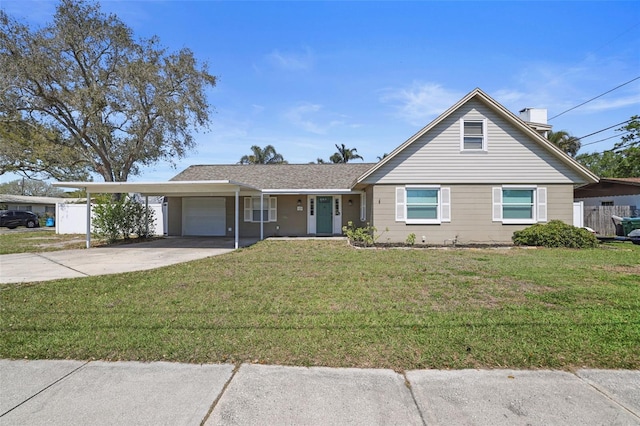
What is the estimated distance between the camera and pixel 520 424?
2451mm

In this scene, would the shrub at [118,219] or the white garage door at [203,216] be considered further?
the white garage door at [203,216]

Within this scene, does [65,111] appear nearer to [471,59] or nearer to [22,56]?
[22,56]

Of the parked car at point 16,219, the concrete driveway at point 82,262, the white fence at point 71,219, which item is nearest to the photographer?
the concrete driveway at point 82,262

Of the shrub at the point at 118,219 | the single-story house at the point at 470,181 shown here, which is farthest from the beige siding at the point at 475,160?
the shrub at the point at 118,219

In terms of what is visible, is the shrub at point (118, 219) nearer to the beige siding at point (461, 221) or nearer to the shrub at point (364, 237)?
the shrub at point (364, 237)

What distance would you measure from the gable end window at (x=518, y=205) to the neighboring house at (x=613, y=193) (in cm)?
781

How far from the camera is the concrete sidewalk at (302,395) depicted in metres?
2.53

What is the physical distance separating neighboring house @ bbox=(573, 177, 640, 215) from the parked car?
40.8m

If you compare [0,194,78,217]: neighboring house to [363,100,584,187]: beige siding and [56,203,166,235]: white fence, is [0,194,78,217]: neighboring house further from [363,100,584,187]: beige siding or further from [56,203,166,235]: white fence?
[363,100,584,187]: beige siding

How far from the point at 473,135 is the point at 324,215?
787cm

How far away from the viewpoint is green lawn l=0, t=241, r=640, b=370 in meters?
3.52

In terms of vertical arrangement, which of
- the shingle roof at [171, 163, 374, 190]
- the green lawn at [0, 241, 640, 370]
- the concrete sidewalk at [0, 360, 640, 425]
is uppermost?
the shingle roof at [171, 163, 374, 190]

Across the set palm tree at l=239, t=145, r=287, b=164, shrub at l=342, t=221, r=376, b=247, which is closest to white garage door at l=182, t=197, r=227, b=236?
shrub at l=342, t=221, r=376, b=247

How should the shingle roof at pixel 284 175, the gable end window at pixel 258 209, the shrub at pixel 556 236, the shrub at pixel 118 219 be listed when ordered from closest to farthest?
the shrub at pixel 556 236, the shrub at pixel 118 219, the shingle roof at pixel 284 175, the gable end window at pixel 258 209
